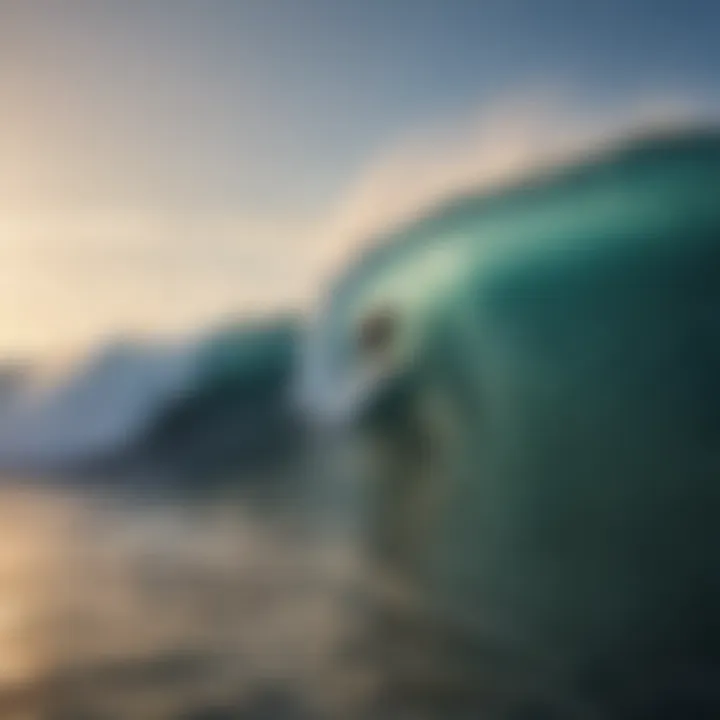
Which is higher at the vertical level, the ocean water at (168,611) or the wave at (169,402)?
the wave at (169,402)

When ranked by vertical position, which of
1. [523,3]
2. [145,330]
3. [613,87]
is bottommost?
[145,330]

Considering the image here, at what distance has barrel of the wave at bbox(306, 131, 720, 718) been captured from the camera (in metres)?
1.00

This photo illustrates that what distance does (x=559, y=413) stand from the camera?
1050 millimetres

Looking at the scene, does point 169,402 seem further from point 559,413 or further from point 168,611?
point 559,413

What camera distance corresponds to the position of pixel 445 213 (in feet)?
3.58

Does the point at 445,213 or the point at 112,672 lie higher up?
the point at 445,213

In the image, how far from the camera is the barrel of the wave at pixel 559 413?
100cm

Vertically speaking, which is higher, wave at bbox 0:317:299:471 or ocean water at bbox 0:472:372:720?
wave at bbox 0:317:299:471

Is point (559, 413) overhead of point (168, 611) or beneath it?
overhead

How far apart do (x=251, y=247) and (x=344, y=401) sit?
20 centimetres

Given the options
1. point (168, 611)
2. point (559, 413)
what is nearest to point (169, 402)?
point (168, 611)

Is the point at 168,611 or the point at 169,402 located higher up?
the point at 169,402

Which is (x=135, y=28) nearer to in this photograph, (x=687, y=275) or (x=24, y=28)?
(x=24, y=28)

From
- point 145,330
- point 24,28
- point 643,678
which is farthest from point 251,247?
point 643,678
